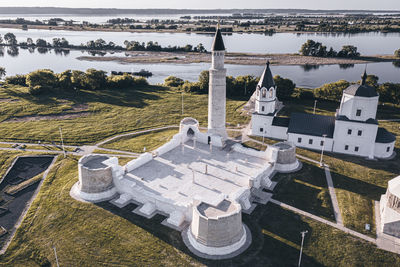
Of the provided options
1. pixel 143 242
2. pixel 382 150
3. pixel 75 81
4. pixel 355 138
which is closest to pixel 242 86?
pixel 355 138

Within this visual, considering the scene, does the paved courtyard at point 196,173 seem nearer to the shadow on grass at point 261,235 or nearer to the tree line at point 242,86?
the shadow on grass at point 261,235

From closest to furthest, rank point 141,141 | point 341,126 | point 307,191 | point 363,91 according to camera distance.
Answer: point 307,191
point 363,91
point 341,126
point 141,141

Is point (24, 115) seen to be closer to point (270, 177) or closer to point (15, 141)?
point (15, 141)

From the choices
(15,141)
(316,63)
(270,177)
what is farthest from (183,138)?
(316,63)

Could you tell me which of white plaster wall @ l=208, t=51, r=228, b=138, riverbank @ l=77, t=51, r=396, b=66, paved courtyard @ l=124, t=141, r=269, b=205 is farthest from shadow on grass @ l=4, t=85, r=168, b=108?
riverbank @ l=77, t=51, r=396, b=66

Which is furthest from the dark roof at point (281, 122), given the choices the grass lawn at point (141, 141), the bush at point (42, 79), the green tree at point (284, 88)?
the bush at point (42, 79)

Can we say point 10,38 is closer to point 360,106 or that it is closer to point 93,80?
point 93,80

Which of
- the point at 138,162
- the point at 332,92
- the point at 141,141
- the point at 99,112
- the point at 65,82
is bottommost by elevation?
the point at 141,141
